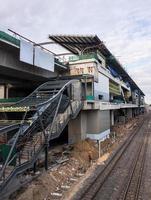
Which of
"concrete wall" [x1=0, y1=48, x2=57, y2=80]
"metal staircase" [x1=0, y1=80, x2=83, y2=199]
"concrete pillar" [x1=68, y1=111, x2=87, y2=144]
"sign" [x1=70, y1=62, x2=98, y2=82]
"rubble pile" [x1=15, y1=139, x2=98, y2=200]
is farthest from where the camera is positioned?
"sign" [x1=70, y1=62, x2=98, y2=82]

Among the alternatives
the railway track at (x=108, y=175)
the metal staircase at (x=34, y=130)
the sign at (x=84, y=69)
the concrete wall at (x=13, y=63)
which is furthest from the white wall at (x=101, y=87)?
the concrete wall at (x=13, y=63)

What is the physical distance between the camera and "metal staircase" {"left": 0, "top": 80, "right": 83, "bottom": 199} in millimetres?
14711

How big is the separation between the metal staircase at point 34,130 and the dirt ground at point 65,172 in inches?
46.3

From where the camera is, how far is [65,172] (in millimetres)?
20906

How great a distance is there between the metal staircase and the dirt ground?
1.18m

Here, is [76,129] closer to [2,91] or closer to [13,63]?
[13,63]

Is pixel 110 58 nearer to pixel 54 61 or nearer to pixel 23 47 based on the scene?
pixel 54 61

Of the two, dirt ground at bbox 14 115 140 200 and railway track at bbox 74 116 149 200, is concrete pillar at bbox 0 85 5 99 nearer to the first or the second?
dirt ground at bbox 14 115 140 200

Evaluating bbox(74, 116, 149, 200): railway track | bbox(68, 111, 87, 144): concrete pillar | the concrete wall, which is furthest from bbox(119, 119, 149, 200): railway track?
the concrete wall

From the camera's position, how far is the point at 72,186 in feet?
59.1

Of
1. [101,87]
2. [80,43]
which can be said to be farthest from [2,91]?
[101,87]

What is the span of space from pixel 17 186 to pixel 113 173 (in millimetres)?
8813

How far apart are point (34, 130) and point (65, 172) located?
165 inches

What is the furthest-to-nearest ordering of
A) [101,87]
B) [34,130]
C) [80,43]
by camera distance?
[80,43], [101,87], [34,130]
